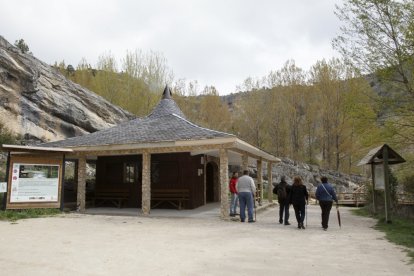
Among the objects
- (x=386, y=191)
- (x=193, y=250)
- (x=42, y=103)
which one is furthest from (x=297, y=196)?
(x=42, y=103)

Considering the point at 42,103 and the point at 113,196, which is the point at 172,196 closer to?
the point at 113,196

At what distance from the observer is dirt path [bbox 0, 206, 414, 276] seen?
17.1 ft

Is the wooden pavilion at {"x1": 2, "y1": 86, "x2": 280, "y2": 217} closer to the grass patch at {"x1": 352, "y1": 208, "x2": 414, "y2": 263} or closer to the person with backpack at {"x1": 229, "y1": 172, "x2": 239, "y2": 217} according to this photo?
the person with backpack at {"x1": 229, "y1": 172, "x2": 239, "y2": 217}

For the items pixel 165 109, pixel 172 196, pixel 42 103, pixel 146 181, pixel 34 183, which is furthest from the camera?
pixel 42 103

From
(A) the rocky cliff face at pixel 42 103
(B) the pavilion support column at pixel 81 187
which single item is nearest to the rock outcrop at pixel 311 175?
(A) the rocky cliff face at pixel 42 103

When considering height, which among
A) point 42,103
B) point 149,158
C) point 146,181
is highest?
point 42,103

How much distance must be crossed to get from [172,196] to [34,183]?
210 inches

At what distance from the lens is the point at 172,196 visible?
14.7 metres

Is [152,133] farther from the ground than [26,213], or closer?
farther from the ground

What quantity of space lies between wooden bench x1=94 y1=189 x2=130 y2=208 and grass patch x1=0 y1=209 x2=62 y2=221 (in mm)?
2861

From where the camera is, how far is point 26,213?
12.1m

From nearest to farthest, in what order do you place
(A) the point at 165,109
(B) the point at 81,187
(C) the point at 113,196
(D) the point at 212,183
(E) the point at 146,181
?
1. (E) the point at 146,181
2. (B) the point at 81,187
3. (C) the point at 113,196
4. (A) the point at 165,109
5. (D) the point at 212,183

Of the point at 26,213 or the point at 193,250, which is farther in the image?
the point at 26,213

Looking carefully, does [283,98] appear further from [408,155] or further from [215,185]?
[408,155]
